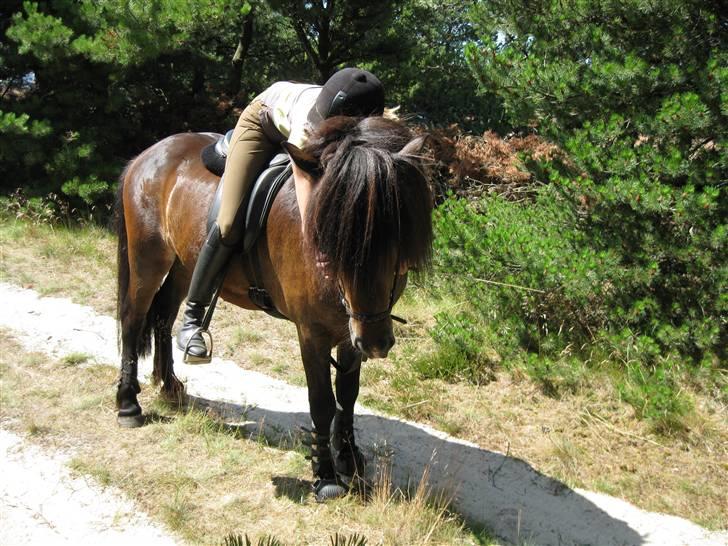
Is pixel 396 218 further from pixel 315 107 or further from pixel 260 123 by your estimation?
pixel 260 123

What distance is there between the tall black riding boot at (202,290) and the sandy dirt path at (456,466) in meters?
0.96

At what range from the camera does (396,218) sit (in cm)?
287

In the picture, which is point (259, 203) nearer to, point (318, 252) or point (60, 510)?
point (318, 252)

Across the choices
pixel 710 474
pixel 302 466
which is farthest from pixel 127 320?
pixel 710 474

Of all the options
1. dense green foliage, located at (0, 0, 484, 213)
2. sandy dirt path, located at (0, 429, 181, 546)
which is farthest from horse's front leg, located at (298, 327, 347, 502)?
dense green foliage, located at (0, 0, 484, 213)

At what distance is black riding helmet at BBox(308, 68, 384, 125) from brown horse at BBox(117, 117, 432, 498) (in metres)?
0.21

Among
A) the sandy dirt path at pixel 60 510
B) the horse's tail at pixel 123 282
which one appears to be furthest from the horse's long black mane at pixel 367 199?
the horse's tail at pixel 123 282

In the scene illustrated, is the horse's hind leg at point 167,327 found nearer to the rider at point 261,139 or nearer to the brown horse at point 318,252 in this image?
the brown horse at point 318,252

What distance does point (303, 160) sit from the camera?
3.04 metres

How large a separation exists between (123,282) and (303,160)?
271 cm

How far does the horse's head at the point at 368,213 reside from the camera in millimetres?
2828

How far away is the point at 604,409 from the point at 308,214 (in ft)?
10.2

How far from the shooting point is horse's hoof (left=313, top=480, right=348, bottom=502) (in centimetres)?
366

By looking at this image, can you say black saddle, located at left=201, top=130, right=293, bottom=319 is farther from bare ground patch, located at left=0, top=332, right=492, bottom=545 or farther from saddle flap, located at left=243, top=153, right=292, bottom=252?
A: bare ground patch, located at left=0, top=332, right=492, bottom=545
